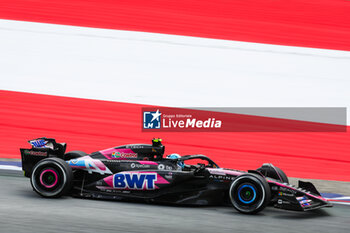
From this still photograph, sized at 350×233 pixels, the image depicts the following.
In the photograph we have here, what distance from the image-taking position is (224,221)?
5.72 m

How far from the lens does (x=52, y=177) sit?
6.66m

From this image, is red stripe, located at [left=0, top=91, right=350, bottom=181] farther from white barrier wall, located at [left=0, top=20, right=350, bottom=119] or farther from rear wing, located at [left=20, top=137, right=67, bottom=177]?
rear wing, located at [left=20, top=137, right=67, bottom=177]

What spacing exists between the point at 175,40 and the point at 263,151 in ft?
13.5

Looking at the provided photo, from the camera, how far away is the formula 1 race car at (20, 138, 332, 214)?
6156 mm

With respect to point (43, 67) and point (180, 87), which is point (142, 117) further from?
point (43, 67)

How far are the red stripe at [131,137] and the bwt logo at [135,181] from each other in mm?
3850

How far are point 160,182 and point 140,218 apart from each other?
0.87 meters

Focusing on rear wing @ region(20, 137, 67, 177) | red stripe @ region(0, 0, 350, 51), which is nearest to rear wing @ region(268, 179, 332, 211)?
rear wing @ region(20, 137, 67, 177)

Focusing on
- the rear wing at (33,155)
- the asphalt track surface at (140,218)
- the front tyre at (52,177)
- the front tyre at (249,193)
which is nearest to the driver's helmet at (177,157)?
the asphalt track surface at (140,218)

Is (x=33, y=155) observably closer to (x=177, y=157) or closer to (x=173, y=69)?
(x=177, y=157)

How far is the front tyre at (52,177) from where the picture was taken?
21.6ft

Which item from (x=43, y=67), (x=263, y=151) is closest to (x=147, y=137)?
(x=263, y=151)

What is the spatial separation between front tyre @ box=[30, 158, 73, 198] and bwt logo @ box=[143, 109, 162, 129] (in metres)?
4.75

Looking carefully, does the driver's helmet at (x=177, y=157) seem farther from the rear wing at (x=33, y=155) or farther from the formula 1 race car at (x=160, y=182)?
the rear wing at (x=33, y=155)
